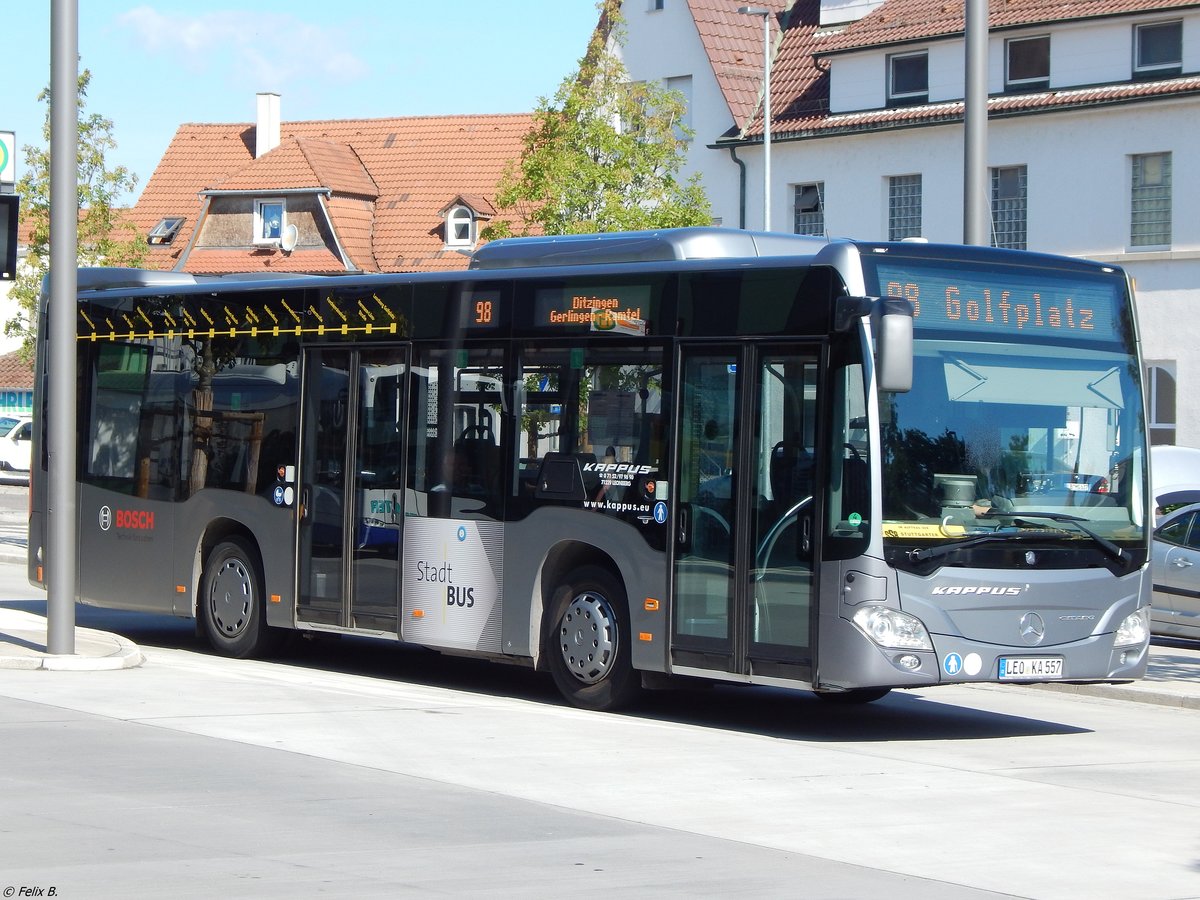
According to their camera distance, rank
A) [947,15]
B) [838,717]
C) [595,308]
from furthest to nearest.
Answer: [947,15] < [838,717] < [595,308]

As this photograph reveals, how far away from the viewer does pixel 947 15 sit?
38.1m

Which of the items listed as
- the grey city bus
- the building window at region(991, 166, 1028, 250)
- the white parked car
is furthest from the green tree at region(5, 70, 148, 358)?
the grey city bus

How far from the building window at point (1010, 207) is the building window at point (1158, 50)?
2.95m

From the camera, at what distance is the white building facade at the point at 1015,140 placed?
33.9 m

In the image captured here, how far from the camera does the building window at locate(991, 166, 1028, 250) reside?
119 feet

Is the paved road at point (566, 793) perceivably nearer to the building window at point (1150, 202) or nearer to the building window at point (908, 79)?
the building window at point (1150, 202)

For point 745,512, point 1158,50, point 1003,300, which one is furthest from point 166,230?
point 1003,300

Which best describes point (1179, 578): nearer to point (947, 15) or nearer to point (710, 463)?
point (710, 463)

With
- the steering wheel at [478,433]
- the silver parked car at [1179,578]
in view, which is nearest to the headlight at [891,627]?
the steering wheel at [478,433]

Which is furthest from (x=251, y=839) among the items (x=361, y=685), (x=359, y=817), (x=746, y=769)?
(x=361, y=685)

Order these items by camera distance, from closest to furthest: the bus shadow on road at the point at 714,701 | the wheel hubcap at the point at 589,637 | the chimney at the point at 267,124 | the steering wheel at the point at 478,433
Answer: the bus shadow on road at the point at 714,701 < the wheel hubcap at the point at 589,637 < the steering wheel at the point at 478,433 < the chimney at the point at 267,124

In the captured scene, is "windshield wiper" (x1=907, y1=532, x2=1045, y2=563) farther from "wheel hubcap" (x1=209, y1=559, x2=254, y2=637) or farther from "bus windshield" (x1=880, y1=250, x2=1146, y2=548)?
"wheel hubcap" (x1=209, y1=559, x2=254, y2=637)

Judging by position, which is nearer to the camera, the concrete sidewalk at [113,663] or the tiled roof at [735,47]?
the concrete sidewalk at [113,663]

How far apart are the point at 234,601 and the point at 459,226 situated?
147 ft
